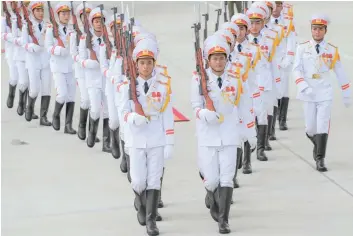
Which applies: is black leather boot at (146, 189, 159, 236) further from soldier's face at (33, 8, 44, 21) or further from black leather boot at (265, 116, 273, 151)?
soldier's face at (33, 8, 44, 21)

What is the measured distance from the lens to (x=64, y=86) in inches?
619

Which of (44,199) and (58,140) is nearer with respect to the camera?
(44,199)

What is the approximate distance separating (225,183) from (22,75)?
7.17 metres

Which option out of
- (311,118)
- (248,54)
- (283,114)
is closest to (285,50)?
(283,114)

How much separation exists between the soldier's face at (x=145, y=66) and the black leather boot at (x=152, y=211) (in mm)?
1170

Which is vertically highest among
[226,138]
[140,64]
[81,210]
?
[140,64]

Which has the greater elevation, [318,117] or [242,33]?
[242,33]

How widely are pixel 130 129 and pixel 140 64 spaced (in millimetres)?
660

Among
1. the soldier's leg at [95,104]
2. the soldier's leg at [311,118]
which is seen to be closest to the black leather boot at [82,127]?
the soldier's leg at [95,104]

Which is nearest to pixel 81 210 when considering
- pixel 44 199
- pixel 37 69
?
pixel 44 199

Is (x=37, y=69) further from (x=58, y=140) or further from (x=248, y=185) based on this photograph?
(x=248, y=185)

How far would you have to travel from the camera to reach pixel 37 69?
649 inches

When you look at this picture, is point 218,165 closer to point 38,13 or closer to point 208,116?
point 208,116

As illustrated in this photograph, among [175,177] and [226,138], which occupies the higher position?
[226,138]
